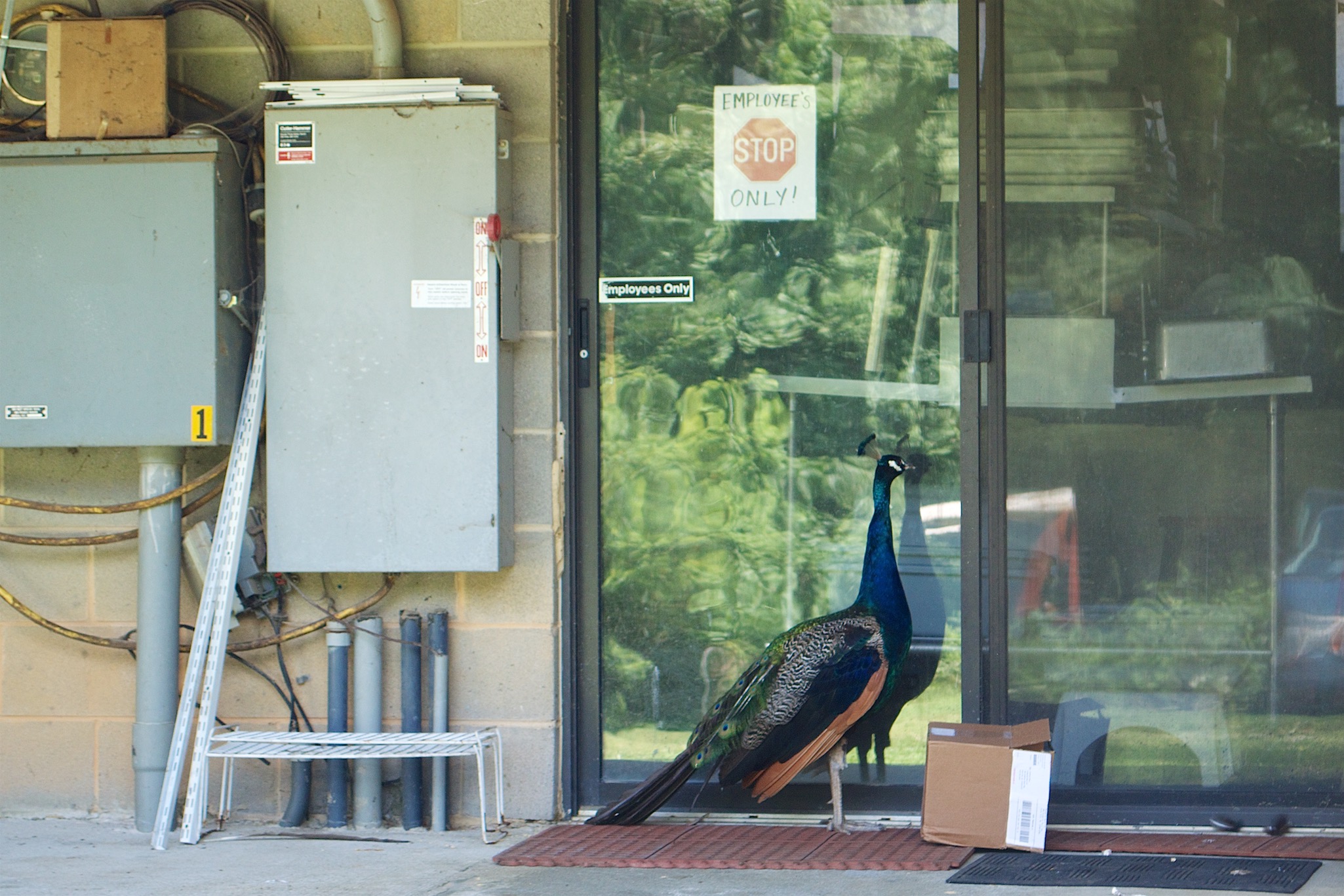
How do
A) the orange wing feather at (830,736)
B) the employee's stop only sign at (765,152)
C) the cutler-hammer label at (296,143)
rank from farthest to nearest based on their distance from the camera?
the employee's stop only sign at (765,152)
the cutler-hammer label at (296,143)
the orange wing feather at (830,736)

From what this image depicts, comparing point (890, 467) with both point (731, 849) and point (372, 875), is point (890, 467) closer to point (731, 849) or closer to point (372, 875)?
point (731, 849)

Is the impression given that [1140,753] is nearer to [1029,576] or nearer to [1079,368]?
[1029,576]

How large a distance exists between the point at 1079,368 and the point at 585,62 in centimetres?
189

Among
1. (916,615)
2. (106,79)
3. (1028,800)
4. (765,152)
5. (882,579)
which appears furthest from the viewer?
(765,152)

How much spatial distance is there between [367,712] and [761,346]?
1737 mm

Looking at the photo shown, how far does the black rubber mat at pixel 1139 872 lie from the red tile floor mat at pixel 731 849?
0.48ft

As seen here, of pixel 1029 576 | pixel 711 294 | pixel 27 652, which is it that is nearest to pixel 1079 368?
pixel 1029 576

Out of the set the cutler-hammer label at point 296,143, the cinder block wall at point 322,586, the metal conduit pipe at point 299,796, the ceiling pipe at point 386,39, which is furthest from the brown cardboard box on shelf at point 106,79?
the metal conduit pipe at point 299,796

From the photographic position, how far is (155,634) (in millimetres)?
4953

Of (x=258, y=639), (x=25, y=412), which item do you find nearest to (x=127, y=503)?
(x=25, y=412)

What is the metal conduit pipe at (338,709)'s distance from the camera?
5.02 meters

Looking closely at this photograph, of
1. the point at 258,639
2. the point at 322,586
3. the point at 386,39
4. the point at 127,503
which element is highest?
the point at 386,39

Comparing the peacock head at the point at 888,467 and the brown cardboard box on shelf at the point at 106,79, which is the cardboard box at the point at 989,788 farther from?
the brown cardboard box on shelf at the point at 106,79

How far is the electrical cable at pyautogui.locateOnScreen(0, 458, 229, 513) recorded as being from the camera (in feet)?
16.4
